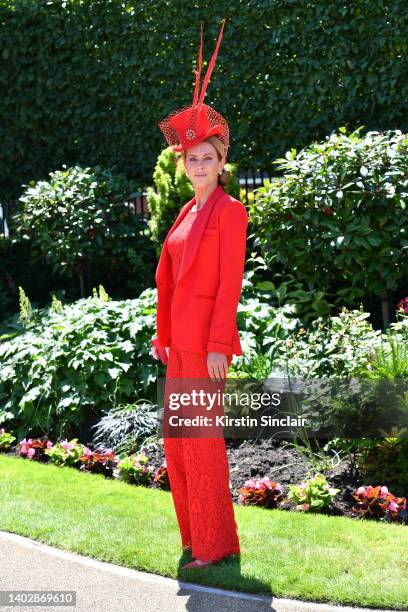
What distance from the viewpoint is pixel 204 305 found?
4320mm

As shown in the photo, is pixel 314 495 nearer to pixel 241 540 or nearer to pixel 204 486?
pixel 241 540

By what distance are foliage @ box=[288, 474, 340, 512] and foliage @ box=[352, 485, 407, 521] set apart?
169 millimetres

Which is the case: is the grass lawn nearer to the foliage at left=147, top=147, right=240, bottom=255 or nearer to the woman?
the woman

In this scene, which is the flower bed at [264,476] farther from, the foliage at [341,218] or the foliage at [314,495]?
the foliage at [341,218]

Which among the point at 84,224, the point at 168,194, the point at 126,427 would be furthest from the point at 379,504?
the point at 84,224

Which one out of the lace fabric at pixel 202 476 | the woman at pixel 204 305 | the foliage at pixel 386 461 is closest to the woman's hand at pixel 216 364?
the woman at pixel 204 305

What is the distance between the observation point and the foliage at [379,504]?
16.5 feet

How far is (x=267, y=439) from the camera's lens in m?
6.24

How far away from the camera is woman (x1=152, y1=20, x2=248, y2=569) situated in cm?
426

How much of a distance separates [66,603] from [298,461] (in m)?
2.16

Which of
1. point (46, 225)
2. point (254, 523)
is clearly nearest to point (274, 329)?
point (254, 523)

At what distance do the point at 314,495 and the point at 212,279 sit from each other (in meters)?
1.60

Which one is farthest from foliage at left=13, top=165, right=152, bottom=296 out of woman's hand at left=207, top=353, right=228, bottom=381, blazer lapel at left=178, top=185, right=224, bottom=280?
woman's hand at left=207, top=353, right=228, bottom=381

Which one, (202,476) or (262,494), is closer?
(202,476)
